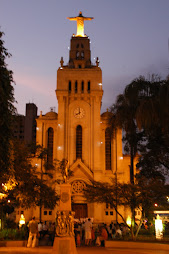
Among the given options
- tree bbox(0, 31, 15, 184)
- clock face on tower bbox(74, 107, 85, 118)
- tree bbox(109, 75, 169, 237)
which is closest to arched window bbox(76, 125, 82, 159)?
clock face on tower bbox(74, 107, 85, 118)

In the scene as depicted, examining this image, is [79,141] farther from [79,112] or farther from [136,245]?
[136,245]

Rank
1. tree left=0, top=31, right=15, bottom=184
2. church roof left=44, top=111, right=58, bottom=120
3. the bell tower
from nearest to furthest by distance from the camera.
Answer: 1. tree left=0, top=31, right=15, bottom=184
2. the bell tower
3. church roof left=44, top=111, right=58, bottom=120

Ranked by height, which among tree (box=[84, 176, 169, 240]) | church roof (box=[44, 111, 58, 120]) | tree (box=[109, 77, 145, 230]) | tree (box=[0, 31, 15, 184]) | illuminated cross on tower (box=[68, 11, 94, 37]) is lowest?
tree (box=[84, 176, 169, 240])

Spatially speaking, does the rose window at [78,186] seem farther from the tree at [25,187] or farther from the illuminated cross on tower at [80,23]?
the illuminated cross on tower at [80,23]

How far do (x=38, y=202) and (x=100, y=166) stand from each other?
1789 centimetres

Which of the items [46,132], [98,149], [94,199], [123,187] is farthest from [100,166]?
[123,187]

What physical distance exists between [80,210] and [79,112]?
1153cm

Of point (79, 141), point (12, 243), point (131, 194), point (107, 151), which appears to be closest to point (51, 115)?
point (79, 141)

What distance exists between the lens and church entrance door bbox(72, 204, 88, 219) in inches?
1401

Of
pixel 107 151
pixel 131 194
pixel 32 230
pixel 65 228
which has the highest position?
pixel 107 151

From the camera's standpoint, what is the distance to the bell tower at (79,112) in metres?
37.3

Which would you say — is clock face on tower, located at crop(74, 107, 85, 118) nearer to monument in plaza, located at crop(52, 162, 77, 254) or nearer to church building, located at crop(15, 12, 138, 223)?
church building, located at crop(15, 12, 138, 223)

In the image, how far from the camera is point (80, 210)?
35750 mm

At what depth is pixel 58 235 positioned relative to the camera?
13.5m
